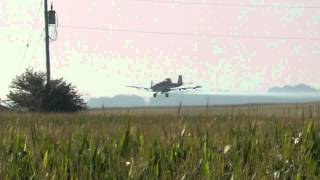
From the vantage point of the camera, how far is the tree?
49062 mm

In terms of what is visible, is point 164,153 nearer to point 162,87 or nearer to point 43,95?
point 43,95

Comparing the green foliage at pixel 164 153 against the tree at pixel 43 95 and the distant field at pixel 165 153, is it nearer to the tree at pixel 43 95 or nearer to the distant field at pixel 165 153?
the distant field at pixel 165 153

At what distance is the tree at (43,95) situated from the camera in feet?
161

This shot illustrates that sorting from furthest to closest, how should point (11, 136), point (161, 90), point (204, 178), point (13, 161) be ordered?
1. point (161, 90)
2. point (11, 136)
3. point (13, 161)
4. point (204, 178)

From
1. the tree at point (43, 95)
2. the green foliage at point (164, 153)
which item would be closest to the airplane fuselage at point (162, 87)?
the tree at point (43, 95)

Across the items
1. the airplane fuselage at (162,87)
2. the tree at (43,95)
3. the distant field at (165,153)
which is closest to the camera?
the distant field at (165,153)

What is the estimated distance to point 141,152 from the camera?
19.7 ft

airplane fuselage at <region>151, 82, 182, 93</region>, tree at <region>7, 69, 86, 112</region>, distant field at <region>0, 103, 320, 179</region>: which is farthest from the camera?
airplane fuselage at <region>151, 82, 182, 93</region>

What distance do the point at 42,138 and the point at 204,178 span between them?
226cm

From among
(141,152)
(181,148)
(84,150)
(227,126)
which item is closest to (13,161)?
(84,150)

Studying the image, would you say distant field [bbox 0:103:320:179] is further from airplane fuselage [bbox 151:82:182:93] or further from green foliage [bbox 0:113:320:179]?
airplane fuselage [bbox 151:82:182:93]

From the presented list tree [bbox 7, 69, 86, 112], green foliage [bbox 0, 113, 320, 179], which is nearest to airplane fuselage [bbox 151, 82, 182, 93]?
tree [bbox 7, 69, 86, 112]

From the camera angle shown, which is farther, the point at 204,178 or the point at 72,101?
the point at 72,101

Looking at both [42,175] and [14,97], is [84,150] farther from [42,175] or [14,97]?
[14,97]
